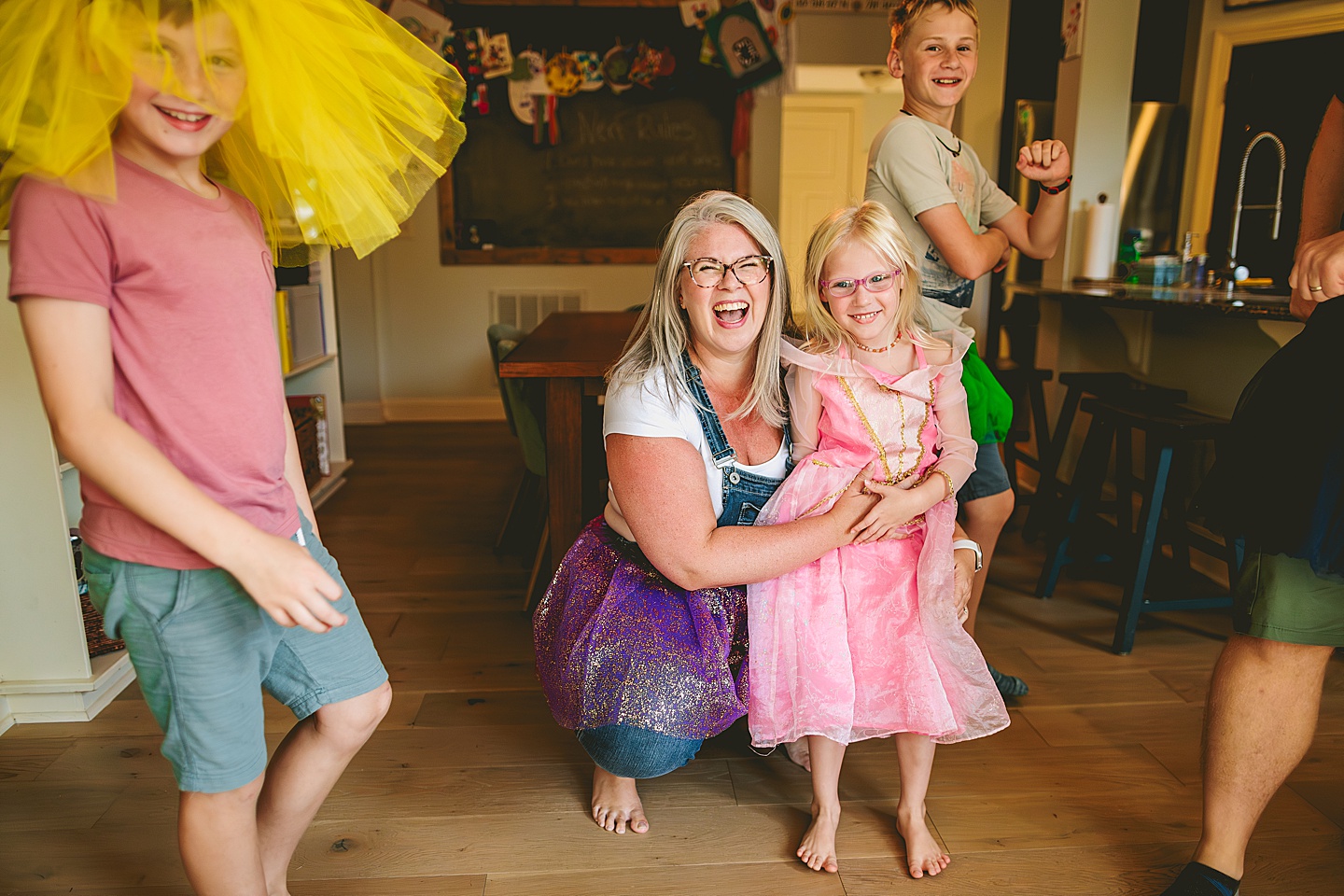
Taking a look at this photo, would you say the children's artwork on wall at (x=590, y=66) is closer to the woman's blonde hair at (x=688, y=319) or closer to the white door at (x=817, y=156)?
the white door at (x=817, y=156)

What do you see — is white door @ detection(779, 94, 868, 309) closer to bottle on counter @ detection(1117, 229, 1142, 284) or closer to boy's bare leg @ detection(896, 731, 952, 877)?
bottle on counter @ detection(1117, 229, 1142, 284)

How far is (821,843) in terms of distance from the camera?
1.54 meters

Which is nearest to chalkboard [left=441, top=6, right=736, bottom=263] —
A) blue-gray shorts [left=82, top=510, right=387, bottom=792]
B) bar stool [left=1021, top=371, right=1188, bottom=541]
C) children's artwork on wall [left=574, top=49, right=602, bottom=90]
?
children's artwork on wall [left=574, top=49, right=602, bottom=90]

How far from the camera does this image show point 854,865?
1.55 meters

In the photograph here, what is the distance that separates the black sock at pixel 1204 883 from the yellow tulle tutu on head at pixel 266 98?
1472 mm

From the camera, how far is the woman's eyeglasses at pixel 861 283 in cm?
154

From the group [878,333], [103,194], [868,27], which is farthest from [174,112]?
[868,27]

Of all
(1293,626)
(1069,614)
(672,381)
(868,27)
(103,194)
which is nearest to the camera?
(103,194)

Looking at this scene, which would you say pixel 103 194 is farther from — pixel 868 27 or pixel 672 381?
pixel 868 27

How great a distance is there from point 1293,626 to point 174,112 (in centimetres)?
152

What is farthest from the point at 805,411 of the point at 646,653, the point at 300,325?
the point at 300,325

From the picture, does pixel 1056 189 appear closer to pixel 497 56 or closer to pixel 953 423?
pixel 953 423

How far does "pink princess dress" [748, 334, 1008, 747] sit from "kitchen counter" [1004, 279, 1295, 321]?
3.89 ft

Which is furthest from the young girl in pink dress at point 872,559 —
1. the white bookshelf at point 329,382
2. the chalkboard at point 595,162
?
the chalkboard at point 595,162
